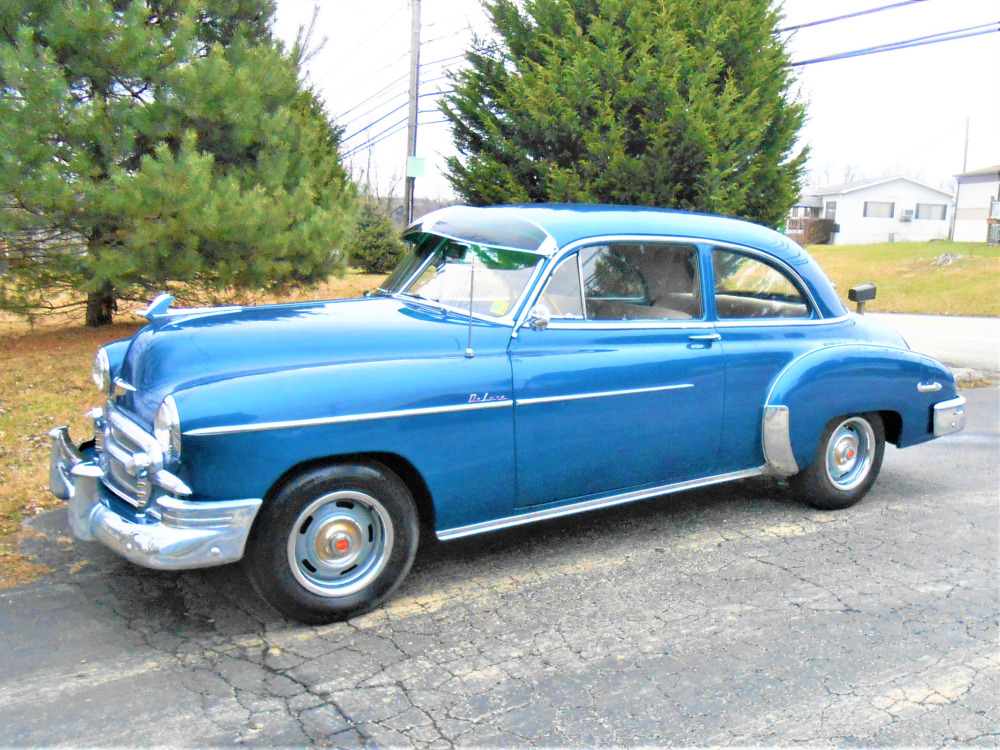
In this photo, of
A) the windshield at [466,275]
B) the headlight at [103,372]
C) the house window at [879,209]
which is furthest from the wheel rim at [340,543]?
the house window at [879,209]

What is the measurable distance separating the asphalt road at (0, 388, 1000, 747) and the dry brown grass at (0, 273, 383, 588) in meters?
0.20

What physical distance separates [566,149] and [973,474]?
6.61m

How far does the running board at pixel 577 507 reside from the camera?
3896 millimetres

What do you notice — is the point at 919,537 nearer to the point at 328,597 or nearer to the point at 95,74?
the point at 328,597

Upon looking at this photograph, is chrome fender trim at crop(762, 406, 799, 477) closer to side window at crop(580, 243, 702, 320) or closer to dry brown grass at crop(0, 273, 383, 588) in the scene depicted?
side window at crop(580, 243, 702, 320)

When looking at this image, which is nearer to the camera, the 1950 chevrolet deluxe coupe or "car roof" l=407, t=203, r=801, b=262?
the 1950 chevrolet deluxe coupe

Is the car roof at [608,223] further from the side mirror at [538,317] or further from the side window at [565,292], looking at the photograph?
Answer: the side mirror at [538,317]

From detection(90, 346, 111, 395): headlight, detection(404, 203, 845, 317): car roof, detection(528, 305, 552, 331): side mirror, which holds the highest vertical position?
detection(404, 203, 845, 317): car roof

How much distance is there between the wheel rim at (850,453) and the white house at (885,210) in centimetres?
5312

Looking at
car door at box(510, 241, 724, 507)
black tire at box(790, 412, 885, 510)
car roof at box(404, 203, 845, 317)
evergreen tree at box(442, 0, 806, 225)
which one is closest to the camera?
car door at box(510, 241, 724, 507)

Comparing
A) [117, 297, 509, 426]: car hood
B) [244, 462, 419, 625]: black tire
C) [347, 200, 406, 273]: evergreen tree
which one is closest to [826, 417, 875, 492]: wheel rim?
[117, 297, 509, 426]: car hood

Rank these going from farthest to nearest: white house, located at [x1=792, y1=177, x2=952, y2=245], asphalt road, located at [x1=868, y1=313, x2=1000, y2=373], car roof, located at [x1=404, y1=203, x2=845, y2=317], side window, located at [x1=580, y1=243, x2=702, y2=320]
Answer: white house, located at [x1=792, y1=177, x2=952, y2=245]
asphalt road, located at [x1=868, y1=313, x2=1000, y2=373]
side window, located at [x1=580, y1=243, x2=702, y2=320]
car roof, located at [x1=404, y1=203, x2=845, y2=317]

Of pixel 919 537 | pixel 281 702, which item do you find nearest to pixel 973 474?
pixel 919 537

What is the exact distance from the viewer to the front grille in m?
3.26
